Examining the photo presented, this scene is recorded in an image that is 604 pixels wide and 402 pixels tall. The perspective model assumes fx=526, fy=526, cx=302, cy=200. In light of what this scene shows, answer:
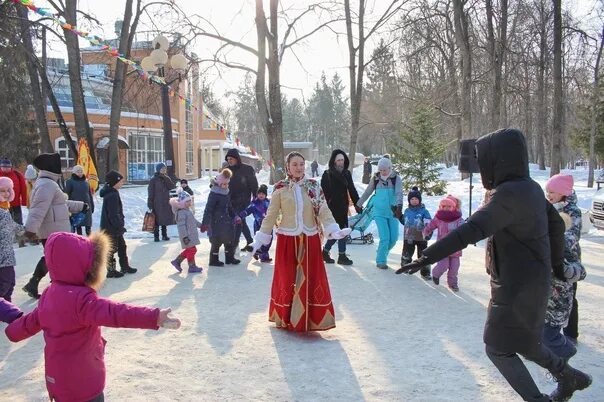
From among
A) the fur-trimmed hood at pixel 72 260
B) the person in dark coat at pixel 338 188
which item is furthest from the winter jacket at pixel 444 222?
the fur-trimmed hood at pixel 72 260

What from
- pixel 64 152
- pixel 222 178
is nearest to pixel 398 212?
pixel 222 178

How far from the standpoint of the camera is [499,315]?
9.70 ft

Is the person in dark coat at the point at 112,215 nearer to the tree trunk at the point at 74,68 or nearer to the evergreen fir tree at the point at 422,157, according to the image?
the tree trunk at the point at 74,68

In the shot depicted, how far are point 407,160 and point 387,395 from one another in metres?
17.2

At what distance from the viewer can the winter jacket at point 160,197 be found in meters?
11.3

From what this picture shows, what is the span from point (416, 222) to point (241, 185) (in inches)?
138

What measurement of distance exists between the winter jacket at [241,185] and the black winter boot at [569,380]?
22.8 feet

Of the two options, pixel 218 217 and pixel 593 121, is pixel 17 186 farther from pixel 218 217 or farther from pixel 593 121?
pixel 593 121

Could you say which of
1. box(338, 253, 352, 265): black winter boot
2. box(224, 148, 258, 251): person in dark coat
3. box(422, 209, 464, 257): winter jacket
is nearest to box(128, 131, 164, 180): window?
box(224, 148, 258, 251): person in dark coat

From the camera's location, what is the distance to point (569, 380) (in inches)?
129

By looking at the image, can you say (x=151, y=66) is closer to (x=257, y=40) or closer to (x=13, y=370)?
(x=257, y=40)

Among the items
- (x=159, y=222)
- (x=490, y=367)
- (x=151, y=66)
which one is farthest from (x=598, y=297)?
(x=151, y=66)

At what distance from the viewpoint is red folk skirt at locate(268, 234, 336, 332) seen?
16.3 ft

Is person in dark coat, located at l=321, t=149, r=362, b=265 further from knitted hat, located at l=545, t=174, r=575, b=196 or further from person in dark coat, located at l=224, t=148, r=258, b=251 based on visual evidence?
knitted hat, located at l=545, t=174, r=575, b=196
